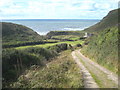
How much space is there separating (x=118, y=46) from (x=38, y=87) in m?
9.57

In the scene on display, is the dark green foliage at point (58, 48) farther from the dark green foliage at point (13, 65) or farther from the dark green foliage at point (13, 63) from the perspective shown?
the dark green foliage at point (13, 65)

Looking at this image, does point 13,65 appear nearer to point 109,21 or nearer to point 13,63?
point 13,63

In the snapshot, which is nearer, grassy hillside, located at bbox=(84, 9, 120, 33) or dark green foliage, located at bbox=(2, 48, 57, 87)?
dark green foliage, located at bbox=(2, 48, 57, 87)

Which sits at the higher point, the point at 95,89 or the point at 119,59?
the point at 119,59

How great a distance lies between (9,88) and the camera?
31.9ft

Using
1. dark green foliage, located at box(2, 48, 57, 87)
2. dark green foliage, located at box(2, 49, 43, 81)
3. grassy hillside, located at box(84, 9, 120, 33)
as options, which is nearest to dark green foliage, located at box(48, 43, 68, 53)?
dark green foliage, located at box(2, 49, 43, 81)

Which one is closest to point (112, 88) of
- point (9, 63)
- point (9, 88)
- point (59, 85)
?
point (59, 85)

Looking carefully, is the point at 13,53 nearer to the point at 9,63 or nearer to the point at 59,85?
the point at 9,63

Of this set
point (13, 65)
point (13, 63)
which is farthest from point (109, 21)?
point (13, 65)

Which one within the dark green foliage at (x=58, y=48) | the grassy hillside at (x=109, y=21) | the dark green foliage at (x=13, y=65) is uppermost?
the grassy hillside at (x=109, y=21)

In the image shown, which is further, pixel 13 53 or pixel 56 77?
pixel 13 53

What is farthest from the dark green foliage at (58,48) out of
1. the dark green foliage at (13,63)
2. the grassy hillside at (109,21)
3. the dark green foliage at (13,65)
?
the grassy hillside at (109,21)

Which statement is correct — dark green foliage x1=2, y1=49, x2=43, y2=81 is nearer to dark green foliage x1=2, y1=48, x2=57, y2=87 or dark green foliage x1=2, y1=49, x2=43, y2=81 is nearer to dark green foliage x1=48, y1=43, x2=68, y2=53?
dark green foliage x1=2, y1=48, x2=57, y2=87

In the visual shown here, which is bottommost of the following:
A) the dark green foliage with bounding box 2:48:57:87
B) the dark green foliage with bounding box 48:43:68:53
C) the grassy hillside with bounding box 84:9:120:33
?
the dark green foliage with bounding box 48:43:68:53
